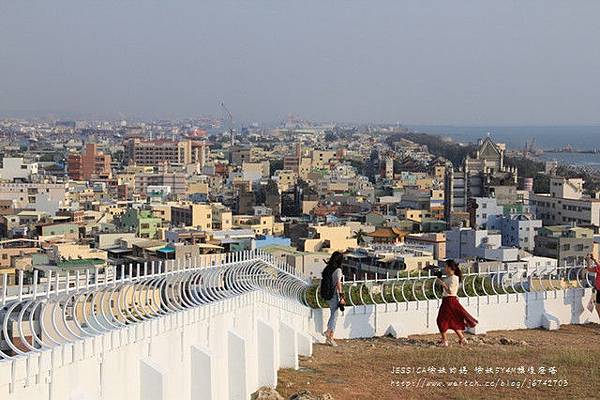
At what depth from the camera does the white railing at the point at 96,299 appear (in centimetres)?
613

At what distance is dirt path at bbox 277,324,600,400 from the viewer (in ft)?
30.7

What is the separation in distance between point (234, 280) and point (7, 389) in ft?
15.2

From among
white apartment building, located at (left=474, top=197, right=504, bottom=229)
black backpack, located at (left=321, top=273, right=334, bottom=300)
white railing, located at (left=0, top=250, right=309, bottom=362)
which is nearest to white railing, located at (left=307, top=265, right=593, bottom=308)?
black backpack, located at (left=321, top=273, right=334, bottom=300)

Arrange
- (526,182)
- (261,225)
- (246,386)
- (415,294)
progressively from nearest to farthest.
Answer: (246,386) → (415,294) → (261,225) → (526,182)

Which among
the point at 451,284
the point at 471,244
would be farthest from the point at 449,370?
the point at 471,244

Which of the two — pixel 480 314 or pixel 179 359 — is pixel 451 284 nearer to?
pixel 480 314

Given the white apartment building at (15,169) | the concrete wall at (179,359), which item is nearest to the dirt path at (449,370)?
the concrete wall at (179,359)

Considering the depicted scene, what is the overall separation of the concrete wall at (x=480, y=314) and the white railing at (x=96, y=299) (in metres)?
1.98

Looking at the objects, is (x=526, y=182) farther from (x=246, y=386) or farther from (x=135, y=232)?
(x=246, y=386)

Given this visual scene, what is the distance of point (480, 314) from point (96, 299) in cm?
638

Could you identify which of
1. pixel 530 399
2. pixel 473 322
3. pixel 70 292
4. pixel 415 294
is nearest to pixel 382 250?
pixel 415 294

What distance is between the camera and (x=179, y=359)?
7832 millimetres

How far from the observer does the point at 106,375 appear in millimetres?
6617

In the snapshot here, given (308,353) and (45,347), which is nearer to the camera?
(45,347)
